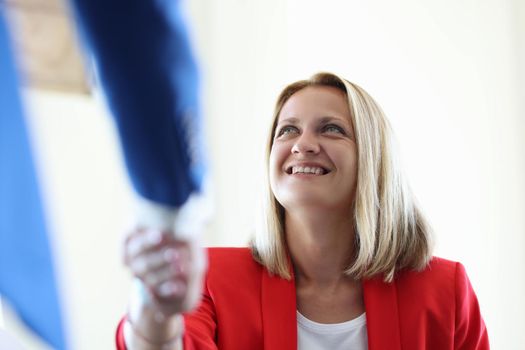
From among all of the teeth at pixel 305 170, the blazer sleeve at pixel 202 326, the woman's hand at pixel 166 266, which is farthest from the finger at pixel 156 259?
the teeth at pixel 305 170

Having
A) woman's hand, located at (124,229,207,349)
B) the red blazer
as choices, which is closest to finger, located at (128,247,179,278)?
woman's hand, located at (124,229,207,349)

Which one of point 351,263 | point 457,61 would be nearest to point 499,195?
point 457,61

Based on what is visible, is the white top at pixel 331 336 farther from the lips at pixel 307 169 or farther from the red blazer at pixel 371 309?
the lips at pixel 307 169

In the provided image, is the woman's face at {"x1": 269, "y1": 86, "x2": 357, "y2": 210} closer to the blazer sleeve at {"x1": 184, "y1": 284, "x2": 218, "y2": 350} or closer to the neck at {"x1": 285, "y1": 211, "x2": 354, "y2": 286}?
the neck at {"x1": 285, "y1": 211, "x2": 354, "y2": 286}

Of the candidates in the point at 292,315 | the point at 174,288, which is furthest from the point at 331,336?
the point at 174,288

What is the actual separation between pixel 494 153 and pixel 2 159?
191cm

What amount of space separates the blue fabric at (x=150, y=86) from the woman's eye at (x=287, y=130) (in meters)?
1.01

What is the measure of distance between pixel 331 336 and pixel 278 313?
11 centimetres

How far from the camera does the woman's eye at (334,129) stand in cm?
133

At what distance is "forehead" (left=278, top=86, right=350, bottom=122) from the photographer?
4.35 ft

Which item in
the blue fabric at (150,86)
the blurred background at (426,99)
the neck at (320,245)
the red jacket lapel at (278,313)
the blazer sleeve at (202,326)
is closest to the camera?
the blue fabric at (150,86)

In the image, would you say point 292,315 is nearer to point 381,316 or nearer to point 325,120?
point 381,316

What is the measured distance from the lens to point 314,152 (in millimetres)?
1270

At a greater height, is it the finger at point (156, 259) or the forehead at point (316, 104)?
the finger at point (156, 259)
